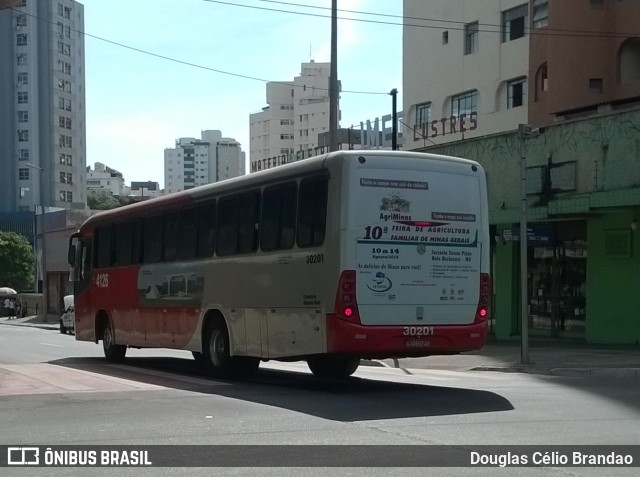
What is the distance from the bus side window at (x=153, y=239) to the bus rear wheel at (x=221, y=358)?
8.86ft

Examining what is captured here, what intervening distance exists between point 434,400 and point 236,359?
173 inches

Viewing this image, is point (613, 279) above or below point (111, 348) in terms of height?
above

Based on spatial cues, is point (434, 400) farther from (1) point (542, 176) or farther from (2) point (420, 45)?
(2) point (420, 45)

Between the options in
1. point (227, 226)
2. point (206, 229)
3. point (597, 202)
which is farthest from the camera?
point (597, 202)

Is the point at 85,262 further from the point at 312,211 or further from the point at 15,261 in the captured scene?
the point at 15,261

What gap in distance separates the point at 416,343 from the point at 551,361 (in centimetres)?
698

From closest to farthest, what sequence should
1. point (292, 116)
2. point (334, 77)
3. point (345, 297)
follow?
1. point (345, 297)
2. point (334, 77)
3. point (292, 116)

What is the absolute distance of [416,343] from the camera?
1314 centimetres

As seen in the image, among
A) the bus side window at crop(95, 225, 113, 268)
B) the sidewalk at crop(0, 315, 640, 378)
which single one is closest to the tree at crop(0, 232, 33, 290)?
the bus side window at crop(95, 225, 113, 268)

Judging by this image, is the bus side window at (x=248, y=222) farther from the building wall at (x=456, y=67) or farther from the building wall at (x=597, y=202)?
the building wall at (x=456, y=67)

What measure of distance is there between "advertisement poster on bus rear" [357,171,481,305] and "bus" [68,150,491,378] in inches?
0.6

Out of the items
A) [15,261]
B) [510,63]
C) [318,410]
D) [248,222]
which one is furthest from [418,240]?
[15,261]

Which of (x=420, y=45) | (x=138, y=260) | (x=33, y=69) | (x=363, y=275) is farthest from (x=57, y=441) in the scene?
(x=33, y=69)

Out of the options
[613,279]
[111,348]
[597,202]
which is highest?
[597,202]
